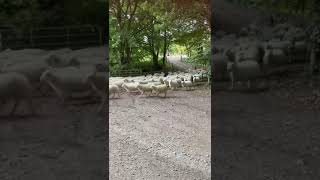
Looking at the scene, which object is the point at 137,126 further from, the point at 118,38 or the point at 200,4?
the point at 200,4

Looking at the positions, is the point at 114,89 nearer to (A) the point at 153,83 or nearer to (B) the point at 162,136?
(A) the point at 153,83

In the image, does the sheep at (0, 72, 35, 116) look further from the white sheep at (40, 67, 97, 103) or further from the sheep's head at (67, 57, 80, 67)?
the sheep's head at (67, 57, 80, 67)

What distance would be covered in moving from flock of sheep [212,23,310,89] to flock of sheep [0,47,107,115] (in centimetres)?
62

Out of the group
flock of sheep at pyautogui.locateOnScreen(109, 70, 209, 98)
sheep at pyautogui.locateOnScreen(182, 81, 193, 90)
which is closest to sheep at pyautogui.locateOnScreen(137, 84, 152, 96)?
flock of sheep at pyautogui.locateOnScreen(109, 70, 209, 98)

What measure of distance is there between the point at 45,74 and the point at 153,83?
98cm

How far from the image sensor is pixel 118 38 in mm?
2727

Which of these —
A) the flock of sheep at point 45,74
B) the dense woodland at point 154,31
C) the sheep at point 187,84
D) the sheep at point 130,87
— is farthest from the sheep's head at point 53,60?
the sheep at point 187,84

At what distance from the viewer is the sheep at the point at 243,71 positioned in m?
2.13

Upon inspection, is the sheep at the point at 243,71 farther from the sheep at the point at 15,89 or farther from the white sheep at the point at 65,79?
the sheep at the point at 15,89

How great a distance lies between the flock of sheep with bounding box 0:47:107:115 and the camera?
2000mm

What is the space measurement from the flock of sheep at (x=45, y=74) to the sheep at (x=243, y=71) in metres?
0.61

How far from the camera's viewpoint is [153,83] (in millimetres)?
2873

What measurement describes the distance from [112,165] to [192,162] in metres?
0.36

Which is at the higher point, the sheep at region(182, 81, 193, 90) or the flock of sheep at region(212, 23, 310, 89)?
→ the flock of sheep at region(212, 23, 310, 89)
